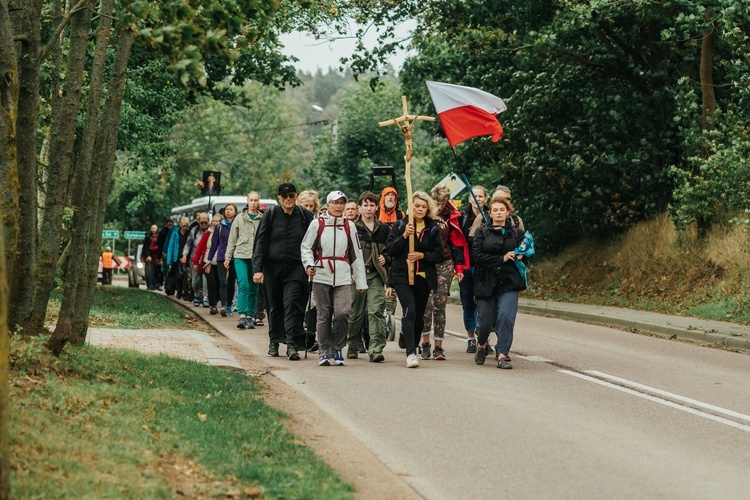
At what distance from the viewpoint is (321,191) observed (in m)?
55.4

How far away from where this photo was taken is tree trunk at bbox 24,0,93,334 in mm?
10117

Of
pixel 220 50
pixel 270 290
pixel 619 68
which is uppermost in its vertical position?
pixel 619 68

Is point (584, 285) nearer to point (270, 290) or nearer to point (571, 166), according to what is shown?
point (571, 166)

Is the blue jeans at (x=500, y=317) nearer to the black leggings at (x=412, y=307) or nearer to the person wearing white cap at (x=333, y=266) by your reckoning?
the black leggings at (x=412, y=307)

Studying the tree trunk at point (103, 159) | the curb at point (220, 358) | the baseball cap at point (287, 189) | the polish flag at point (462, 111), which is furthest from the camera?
the polish flag at point (462, 111)

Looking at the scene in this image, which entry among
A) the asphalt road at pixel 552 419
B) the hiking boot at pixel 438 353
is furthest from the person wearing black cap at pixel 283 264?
the hiking boot at pixel 438 353

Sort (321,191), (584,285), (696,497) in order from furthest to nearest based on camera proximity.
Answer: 1. (321,191)
2. (584,285)
3. (696,497)

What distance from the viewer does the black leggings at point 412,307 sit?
12875mm

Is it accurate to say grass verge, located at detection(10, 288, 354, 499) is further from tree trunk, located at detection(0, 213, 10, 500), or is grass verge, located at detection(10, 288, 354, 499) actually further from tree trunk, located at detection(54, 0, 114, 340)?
tree trunk, located at detection(54, 0, 114, 340)

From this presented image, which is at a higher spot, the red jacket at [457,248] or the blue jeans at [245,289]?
the red jacket at [457,248]

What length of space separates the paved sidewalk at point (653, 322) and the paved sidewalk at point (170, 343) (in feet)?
23.3

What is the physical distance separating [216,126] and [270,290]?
63111mm

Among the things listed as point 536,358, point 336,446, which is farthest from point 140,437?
point 536,358

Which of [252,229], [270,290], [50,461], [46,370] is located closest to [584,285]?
[252,229]
